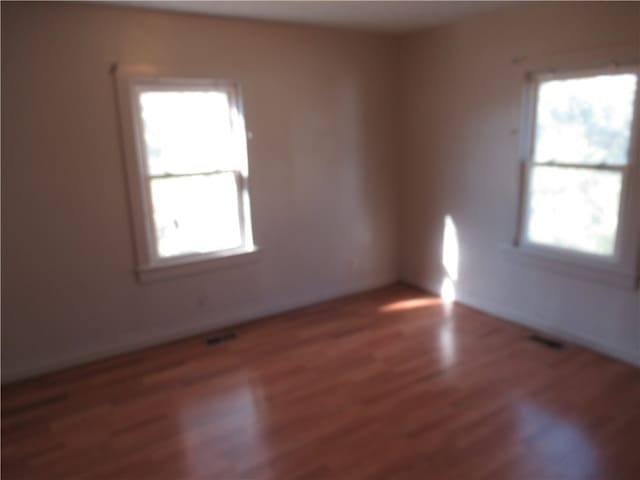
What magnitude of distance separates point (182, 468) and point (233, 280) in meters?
1.82

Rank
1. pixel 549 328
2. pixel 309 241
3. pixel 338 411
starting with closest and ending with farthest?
pixel 338 411, pixel 549 328, pixel 309 241

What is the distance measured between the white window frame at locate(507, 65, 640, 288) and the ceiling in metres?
0.78

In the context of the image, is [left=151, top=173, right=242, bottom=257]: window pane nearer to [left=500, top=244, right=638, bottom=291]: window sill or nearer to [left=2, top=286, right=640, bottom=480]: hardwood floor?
[left=2, top=286, right=640, bottom=480]: hardwood floor

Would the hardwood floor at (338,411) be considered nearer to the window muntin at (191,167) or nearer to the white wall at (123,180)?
the white wall at (123,180)

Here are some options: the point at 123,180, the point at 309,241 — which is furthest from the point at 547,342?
the point at 123,180

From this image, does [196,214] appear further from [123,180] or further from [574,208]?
[574,208]

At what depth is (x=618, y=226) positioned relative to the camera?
10.2ft

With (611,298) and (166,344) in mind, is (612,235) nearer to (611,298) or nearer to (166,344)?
(611,298)

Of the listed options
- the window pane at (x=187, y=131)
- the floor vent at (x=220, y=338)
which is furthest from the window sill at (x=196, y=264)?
the window pane at (x=187, y=131)

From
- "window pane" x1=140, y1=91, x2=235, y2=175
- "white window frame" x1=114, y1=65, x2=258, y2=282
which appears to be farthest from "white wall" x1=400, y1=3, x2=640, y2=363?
"window pane" x1=140, y1=91, x2=235, y2=175

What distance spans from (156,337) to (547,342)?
2963mm

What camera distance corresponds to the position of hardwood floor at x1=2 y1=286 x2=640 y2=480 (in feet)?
7.55

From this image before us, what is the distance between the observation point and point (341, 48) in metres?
4.13

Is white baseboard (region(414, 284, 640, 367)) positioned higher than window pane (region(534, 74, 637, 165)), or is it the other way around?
window pane (region(534, 74, 637, 165))
